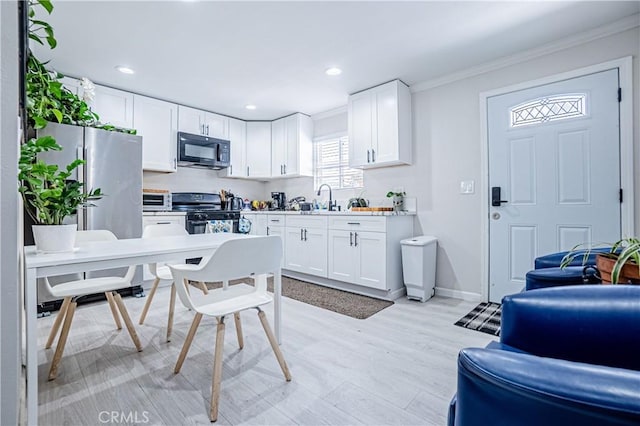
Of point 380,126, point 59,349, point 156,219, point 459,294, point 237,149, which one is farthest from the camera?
point 237,149

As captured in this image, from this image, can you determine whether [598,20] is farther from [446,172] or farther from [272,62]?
[272,62]

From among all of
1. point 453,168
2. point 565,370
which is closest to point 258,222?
point 453,168

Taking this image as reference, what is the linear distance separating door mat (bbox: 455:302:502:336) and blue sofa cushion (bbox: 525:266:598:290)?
920mm

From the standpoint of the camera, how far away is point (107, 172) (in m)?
3.05

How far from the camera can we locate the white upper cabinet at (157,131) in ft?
12.1

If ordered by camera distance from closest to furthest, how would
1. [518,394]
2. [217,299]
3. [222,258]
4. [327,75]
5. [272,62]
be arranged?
[518,394] → [222,258] → [217,299] → [272,62] → [327,75]

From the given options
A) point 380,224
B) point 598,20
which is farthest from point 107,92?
point 598,20

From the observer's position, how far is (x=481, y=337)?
7.14 feet

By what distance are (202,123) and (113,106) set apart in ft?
3.61

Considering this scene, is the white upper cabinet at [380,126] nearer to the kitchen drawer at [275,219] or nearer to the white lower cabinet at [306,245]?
the white lower cabinet at [306,245]

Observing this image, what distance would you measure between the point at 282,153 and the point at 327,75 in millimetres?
1712

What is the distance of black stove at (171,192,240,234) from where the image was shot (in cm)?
388

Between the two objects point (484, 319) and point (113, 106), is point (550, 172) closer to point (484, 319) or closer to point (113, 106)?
point (484, 319)

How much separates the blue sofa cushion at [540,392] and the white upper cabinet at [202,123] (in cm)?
439
